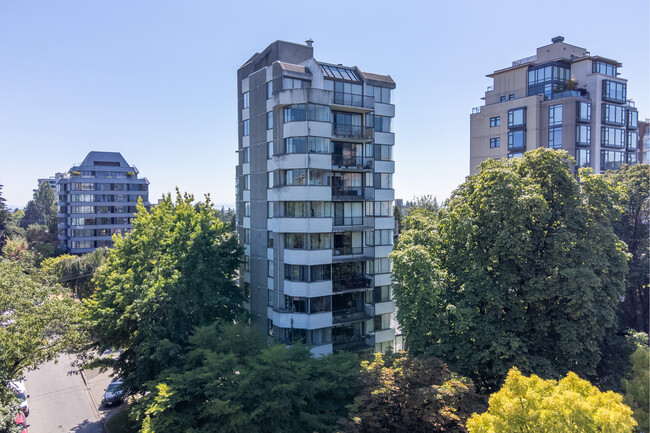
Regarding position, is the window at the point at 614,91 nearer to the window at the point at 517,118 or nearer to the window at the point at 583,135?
the window at the point at 583,135

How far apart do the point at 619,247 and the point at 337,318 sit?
19.2m

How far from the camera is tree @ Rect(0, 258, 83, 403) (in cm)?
2347

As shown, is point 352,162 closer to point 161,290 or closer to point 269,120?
point 269,120

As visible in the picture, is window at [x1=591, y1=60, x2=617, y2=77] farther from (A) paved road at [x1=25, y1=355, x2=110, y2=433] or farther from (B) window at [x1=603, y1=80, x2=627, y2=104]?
(A) paved road at [x1=25, y1=355, x2=110, y2=433]

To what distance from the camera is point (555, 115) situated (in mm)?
48750

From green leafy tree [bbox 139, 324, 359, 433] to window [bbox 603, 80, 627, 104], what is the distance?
145 feet

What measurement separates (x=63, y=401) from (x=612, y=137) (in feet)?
199

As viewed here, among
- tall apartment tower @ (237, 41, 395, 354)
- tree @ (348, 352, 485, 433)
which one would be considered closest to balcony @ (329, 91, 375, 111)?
tall apartment tower @ (237, 41, 395, 354)

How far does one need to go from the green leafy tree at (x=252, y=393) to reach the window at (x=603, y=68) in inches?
1772

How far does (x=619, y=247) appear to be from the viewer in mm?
25281

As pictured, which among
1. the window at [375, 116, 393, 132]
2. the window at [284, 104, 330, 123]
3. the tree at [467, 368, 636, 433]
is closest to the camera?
the tree at [467, 368, 636, 433]

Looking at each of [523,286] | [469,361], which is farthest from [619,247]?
[469,361]

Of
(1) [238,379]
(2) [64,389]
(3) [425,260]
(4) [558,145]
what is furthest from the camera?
(4) [558,145]

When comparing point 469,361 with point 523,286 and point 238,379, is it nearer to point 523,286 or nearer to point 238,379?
point 523,286
